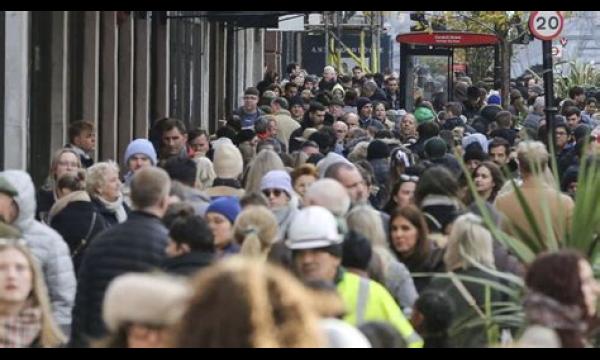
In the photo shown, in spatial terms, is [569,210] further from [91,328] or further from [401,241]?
[91,328]

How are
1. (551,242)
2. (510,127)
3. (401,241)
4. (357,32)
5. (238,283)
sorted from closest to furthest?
(238,283), (551,242), (401,241), (510,127), (357,32)

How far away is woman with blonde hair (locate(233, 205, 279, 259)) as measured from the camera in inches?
372

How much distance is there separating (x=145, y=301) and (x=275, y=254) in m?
3.96

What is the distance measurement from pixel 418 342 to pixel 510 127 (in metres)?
13.5

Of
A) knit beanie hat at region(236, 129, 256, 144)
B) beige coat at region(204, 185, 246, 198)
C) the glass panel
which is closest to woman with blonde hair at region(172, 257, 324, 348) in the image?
beige coat at region(204, 185, 246, 198)

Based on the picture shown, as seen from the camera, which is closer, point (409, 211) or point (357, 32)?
Answer: point (409, 211)

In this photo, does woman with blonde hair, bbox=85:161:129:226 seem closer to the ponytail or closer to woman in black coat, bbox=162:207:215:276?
the ponytail

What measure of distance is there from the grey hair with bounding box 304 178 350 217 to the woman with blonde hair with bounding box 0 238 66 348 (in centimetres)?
276

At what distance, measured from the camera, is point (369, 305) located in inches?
324

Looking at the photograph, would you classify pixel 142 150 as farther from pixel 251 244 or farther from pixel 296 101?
pixel 296 101

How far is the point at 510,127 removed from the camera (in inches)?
843

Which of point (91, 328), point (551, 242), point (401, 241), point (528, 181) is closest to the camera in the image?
point (91, 328)

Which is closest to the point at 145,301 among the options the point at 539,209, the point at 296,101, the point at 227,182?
the point at 539,209
